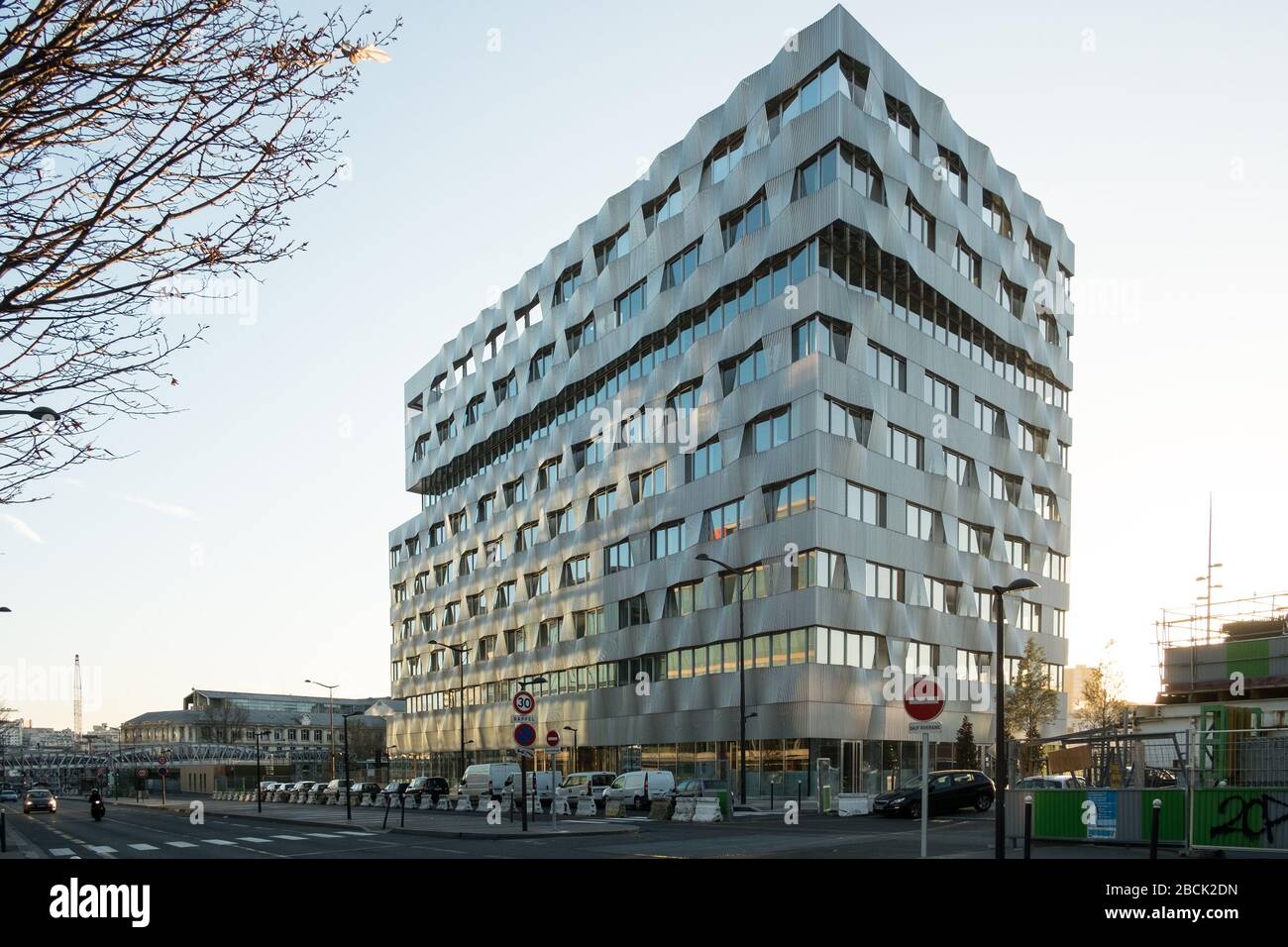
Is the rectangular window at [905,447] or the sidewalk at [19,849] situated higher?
the rectangular window at [905,447]

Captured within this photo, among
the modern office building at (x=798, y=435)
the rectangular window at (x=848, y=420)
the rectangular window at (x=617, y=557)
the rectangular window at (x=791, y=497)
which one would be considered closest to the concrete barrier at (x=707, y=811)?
the modern office building at (x=798, y=435)

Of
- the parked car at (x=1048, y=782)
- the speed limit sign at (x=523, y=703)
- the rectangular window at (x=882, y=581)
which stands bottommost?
the parked car at (x=1048, y=782)

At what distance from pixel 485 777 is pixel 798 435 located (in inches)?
957

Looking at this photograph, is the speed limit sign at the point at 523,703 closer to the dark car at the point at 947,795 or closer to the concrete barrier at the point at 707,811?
the concrete barrier at the point at 707,811

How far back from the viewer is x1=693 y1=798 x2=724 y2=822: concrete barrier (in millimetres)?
40594

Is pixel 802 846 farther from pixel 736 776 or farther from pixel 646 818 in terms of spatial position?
pixel 736 776

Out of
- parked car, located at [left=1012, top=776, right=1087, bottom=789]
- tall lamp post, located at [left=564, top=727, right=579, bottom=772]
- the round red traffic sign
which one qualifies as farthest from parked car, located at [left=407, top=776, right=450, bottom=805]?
the round red traffic sign

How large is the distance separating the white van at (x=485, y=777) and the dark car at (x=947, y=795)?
Result: 22.2 m

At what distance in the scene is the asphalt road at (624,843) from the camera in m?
25.5

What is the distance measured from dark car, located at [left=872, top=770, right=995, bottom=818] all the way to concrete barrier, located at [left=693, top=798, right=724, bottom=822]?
606cm
